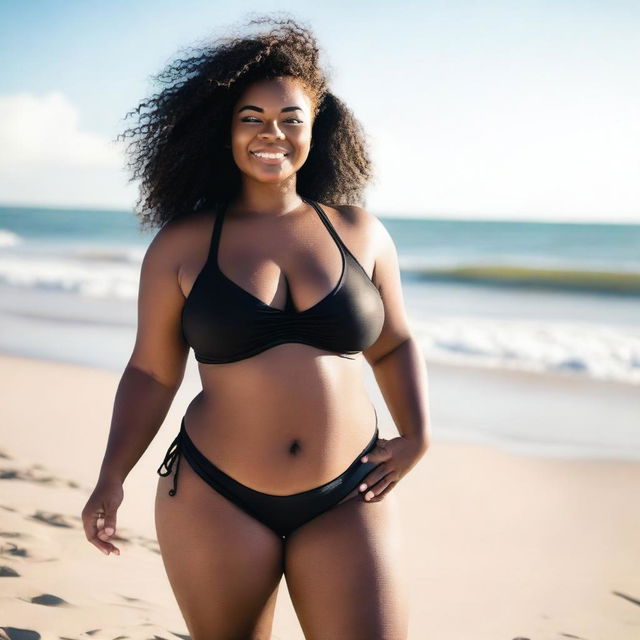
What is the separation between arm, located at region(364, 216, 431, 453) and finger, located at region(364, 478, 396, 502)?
0.52ft

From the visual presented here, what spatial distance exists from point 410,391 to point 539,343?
8292 millimetres

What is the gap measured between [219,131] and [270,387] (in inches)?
32.0

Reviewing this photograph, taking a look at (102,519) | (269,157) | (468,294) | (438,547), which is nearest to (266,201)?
(269,157)

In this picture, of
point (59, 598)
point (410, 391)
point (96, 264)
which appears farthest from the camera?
point (96, 264)

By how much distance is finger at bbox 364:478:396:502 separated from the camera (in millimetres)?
2275

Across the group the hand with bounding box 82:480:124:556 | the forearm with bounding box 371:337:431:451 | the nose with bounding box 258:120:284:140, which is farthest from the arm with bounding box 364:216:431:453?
the hand with bounding box 82:480:124:556

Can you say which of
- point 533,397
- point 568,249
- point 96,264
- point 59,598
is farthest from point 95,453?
point 568,249

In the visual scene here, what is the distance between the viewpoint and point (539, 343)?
1042 cm

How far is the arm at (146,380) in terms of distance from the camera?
233 cm

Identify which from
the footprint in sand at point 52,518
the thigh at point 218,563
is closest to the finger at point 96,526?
the thigh at point 218,563

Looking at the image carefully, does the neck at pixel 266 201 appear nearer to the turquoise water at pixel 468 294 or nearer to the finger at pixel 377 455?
the turquoise water at pixel 468 294

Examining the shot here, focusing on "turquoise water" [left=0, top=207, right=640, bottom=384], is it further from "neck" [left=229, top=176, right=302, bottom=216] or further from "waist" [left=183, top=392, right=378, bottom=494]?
"waist" [left=183, top=392, right=378, bottom=494]

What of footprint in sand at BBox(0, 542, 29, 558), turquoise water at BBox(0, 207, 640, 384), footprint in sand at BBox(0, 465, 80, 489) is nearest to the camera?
footprint in sand at BBox(0, 542, 29, 558)

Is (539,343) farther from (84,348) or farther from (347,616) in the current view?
(347,616)
